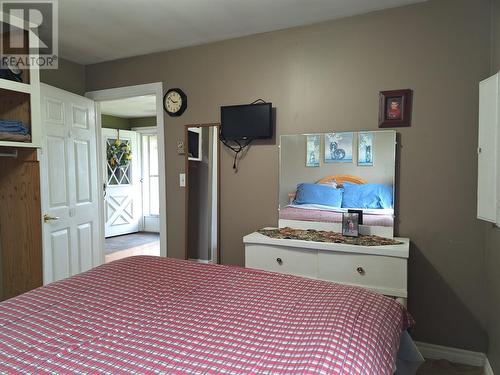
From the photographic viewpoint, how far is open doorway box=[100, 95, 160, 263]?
611 centimetres

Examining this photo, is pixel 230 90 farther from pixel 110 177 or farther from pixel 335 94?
pixel 110 177

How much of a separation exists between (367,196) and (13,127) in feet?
8.43

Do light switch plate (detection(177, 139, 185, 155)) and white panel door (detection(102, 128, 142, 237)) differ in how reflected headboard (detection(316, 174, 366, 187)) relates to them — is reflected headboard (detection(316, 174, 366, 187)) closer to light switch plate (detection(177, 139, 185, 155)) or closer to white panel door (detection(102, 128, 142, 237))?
light switch plate (detection(177, 139, 185, 155))

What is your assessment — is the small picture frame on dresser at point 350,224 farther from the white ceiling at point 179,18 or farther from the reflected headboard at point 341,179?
the white ceiling at point 179,18

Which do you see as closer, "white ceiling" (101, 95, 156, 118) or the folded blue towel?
the folded blue towel

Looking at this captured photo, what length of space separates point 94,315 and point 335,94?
7.12ft

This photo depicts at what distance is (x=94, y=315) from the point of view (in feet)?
3.96

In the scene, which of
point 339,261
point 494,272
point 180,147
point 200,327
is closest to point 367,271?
point 339,261

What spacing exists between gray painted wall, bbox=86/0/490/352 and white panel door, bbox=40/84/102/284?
1.62 m

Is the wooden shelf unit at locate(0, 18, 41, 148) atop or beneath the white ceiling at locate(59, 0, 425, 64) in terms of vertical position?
beneath

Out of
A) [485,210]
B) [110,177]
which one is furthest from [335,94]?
[110,177]

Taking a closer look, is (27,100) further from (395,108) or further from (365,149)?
(395,108)

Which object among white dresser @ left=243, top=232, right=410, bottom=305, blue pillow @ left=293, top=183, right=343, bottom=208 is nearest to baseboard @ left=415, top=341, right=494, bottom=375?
white dresser @ left=243, top=232, right=410, bottom=305

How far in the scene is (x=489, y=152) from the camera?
6.15 ft
